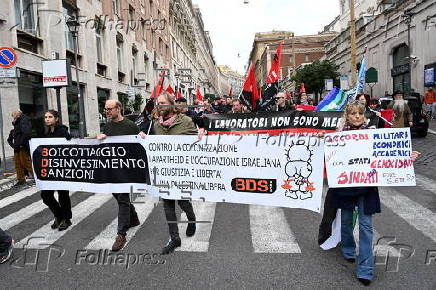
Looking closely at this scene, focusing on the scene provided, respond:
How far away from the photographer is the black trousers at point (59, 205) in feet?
17.6

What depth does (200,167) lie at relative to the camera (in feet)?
15.4

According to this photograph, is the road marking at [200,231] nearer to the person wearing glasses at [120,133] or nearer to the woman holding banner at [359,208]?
the person wearing glasses at [120,133]

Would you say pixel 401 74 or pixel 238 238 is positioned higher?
pixel 401 74

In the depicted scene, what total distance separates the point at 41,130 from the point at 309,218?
13.6m

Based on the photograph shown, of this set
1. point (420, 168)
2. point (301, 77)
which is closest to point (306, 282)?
point (420, 168)

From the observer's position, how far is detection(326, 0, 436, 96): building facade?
73.8 ft

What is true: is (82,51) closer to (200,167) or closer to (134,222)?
(134,222)

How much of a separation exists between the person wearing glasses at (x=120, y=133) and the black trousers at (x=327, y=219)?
2.42m

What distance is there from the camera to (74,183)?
533cm

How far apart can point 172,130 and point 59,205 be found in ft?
7.69

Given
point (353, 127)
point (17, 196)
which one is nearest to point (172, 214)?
point (353, 127)

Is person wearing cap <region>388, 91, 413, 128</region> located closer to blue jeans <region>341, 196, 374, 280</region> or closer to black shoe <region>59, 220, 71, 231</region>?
blue jeans <region>341, 196, 374, 280</region>

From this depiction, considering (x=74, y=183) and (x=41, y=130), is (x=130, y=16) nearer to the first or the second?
(x=41, y=130)

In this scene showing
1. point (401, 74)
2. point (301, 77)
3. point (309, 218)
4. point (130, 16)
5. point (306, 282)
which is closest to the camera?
point (306, 282)
